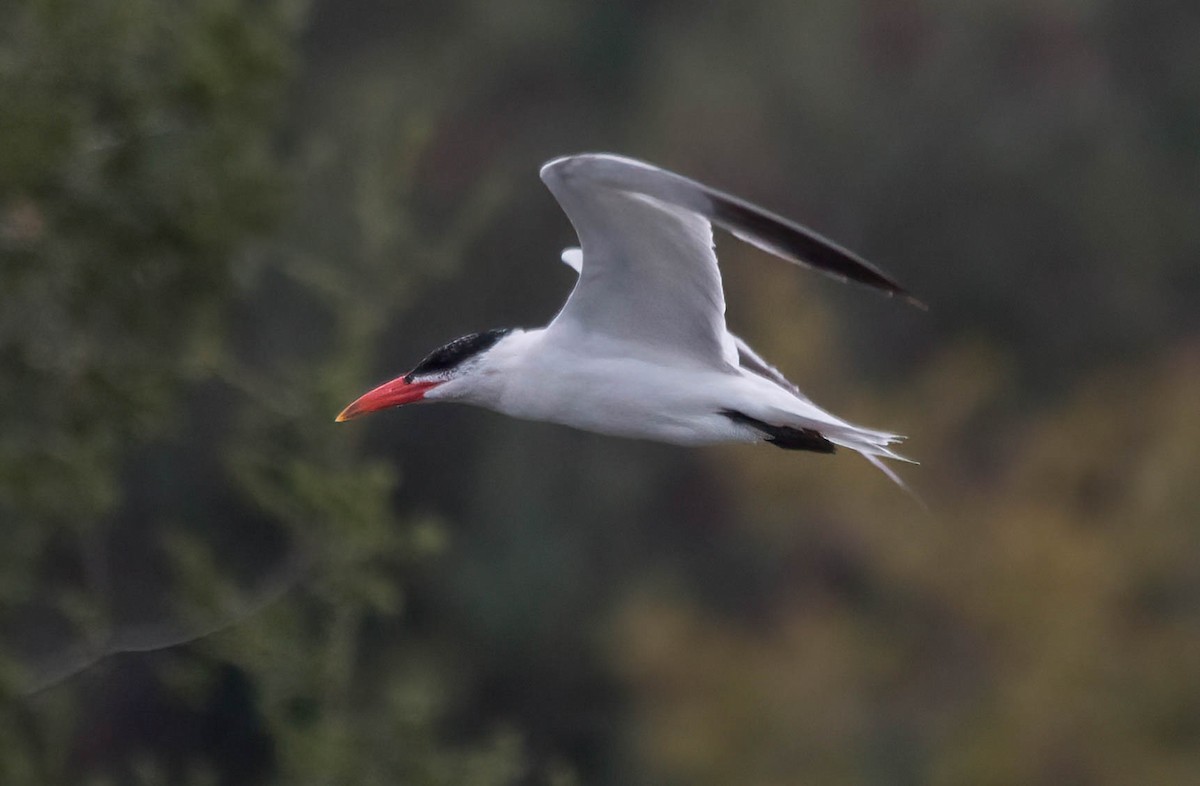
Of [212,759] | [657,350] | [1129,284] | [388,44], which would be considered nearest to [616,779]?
[212,759]

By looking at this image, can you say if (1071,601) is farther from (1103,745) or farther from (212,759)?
(212,759)

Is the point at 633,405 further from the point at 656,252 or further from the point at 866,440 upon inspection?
the point at 866,440

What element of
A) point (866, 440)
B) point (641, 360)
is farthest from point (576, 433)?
point (866, 440)

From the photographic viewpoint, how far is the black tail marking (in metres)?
6.31

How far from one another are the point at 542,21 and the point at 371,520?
768 inches

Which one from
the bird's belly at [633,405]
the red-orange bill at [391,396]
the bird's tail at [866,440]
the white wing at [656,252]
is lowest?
the red-orange bill at [391,396]

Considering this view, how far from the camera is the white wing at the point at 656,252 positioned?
17.8 ft

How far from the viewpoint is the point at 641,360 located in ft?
21.0

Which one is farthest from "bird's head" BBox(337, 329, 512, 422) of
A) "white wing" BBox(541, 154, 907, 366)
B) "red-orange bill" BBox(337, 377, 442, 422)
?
"white wing" BBox(541, 154, 907, 366)

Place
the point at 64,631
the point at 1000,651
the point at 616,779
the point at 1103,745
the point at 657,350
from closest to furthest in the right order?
the point at 657,350
the point at 1103,745
the point at 1000,651
the point at 64,631
the point at 616,779

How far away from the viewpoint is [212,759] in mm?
21406

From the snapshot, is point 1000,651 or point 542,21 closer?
point 1000,651

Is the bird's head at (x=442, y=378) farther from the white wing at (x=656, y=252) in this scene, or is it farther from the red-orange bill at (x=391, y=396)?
the white wing at (x=656, y=252)

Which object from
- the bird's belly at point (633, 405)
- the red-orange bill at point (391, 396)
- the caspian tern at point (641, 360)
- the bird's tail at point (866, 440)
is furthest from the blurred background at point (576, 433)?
the bird's tail at point (866, 440)
